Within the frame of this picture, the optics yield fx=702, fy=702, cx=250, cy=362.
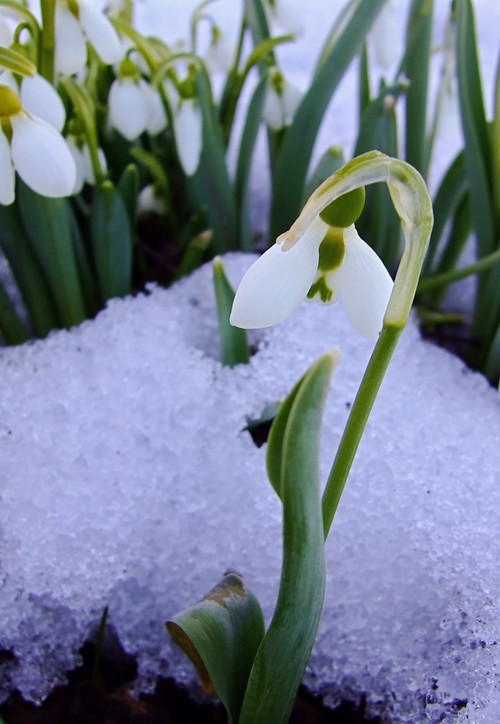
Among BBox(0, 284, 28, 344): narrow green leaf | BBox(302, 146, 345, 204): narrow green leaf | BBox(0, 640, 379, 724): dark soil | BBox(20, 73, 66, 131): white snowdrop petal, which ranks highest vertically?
BBox(20, 73, 66, 131): white snowdrop petal

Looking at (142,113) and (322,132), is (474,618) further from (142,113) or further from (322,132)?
(322,132)

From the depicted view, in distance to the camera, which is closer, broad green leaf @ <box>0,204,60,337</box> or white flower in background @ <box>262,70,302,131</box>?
broad green leaf @ <box>0,204,60,337</box>

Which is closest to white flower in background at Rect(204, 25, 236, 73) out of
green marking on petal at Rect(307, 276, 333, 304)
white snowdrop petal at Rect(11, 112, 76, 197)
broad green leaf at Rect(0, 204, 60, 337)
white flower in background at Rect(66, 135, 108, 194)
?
white flower in background at Rect(66, 135, 108, 194)

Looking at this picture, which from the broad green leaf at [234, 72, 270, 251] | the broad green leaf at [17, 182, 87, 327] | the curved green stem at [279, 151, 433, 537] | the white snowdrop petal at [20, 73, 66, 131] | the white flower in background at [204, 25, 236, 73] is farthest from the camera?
the white flower in background at [204, 25, 236, 73]

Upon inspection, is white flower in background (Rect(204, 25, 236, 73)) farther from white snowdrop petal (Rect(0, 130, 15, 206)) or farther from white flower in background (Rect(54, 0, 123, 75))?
white snowdrop petal (Rect(0, 130, 15, 206))

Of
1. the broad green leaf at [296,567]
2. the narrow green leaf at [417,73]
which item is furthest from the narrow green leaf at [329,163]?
the broad green leaf at [296,567]

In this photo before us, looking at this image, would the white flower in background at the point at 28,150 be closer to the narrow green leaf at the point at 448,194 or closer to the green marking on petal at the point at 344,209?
the green marking on petal at the point at 344,209
